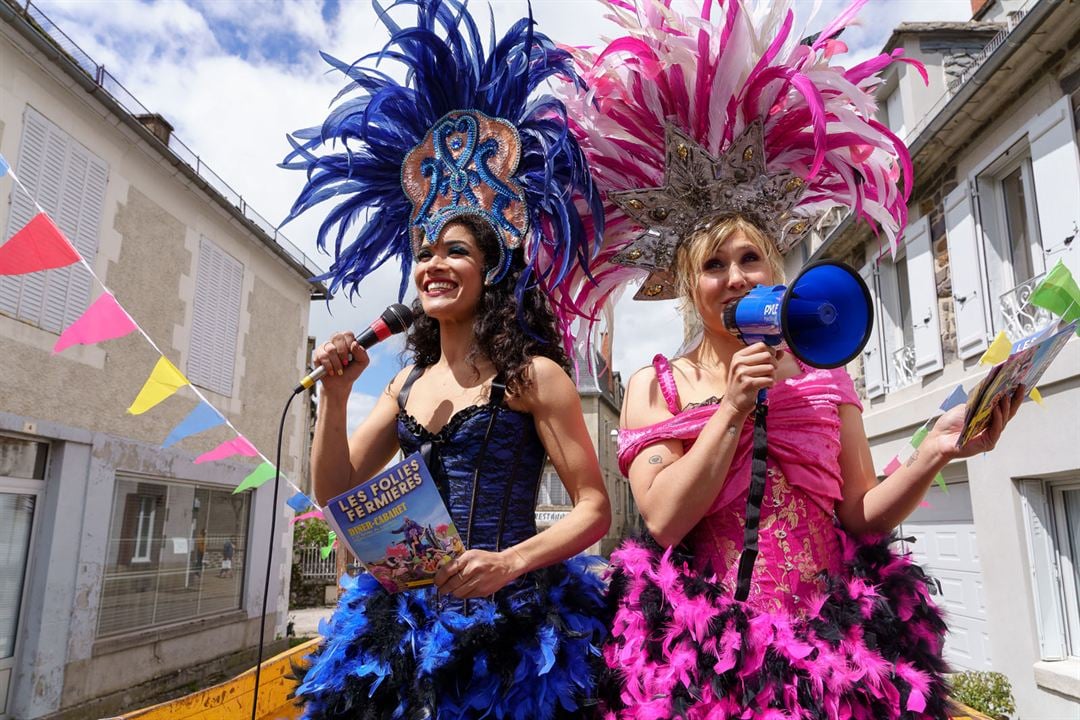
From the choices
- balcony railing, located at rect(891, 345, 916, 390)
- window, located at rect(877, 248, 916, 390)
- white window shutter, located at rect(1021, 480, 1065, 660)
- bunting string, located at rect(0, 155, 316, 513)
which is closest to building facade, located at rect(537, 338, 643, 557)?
window, located at rect(877, 248, 916, 390)

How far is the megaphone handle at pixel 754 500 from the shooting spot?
1599 millimetres

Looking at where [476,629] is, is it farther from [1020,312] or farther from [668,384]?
[1020,312]

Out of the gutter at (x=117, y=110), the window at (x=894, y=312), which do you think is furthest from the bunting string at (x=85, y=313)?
the window at (x=894, y=312)

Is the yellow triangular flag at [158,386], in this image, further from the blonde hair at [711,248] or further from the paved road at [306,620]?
the paved road at [306,620]

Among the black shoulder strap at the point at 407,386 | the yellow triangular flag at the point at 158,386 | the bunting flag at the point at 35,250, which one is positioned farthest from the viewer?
the yellow triangular flag at the point at 158,386

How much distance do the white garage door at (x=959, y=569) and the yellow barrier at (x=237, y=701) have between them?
5959mm

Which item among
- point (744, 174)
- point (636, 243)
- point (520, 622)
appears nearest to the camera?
point (520, 622)

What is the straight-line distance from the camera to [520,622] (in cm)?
175

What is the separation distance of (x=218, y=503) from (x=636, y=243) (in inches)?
404

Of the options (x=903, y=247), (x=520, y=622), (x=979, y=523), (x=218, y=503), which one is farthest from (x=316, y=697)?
(x=218, y=503)

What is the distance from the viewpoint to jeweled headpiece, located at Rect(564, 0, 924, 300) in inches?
78.8

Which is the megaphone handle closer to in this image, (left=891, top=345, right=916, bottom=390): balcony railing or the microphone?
the microphone

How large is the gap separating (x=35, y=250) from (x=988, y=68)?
7.30 meters

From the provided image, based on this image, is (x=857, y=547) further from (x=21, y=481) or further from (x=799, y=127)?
(x=21, y=481)
